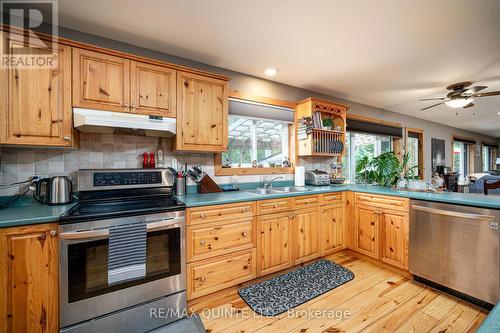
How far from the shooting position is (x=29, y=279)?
131cm

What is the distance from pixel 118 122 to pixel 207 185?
1079 mm

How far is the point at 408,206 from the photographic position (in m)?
2.26

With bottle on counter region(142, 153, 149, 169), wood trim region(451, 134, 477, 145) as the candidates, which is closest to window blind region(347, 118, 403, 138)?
wood trim region(451, 134, 477, 145)

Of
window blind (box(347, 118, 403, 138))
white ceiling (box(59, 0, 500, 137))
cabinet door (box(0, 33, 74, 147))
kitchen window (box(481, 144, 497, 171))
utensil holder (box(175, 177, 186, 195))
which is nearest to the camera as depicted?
cabinet door (box(0, 33, 74, 147))

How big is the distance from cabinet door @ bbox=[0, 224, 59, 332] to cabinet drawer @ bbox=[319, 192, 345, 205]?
251 cm

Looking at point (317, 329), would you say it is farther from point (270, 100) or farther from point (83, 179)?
point (270, 100)

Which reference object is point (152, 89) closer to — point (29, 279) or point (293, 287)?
point (29, 279)

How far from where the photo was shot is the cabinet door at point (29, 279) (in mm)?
1256

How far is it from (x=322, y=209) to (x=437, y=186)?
1312 millimetres

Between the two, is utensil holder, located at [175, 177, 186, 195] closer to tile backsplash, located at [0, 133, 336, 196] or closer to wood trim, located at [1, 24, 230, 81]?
tile backsplash, located at [0, 133, 336, 196]

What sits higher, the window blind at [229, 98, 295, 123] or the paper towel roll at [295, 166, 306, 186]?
the window blind at [229, 98, 295, 123]

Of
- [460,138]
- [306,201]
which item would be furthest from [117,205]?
[460,138]

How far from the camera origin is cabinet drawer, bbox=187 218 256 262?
181cm

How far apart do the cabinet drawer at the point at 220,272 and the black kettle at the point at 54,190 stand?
115cm
